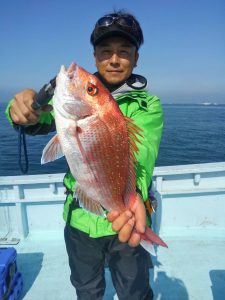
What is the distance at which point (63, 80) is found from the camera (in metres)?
1.75

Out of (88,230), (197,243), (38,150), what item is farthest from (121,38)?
(38,150)

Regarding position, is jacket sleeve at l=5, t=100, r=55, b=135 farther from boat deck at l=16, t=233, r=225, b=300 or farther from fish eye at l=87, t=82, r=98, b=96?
boat deck at l=16, t=233, r=225, b=300

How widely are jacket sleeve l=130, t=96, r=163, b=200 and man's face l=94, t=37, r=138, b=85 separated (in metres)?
0.42

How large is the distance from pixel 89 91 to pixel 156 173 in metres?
3.04

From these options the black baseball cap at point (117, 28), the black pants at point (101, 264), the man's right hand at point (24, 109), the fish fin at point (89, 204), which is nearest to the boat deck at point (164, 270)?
the black pants at point (101, 264)

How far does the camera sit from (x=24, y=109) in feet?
6.30

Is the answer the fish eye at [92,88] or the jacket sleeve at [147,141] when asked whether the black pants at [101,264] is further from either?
the fish eye at [92,88]

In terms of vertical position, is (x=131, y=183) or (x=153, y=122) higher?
(x=153, y=122)

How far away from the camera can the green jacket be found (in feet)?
7.45

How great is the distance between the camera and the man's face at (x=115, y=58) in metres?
2.53

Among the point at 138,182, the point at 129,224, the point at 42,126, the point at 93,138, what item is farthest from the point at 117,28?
the point at 129,224

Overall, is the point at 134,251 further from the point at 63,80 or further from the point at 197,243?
the point at 197,243

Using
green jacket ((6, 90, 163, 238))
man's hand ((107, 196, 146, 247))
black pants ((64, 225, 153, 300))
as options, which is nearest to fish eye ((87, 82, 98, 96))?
green jacket ((6, 90, 163, 238))

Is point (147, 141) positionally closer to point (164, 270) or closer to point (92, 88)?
point (92, 88)
